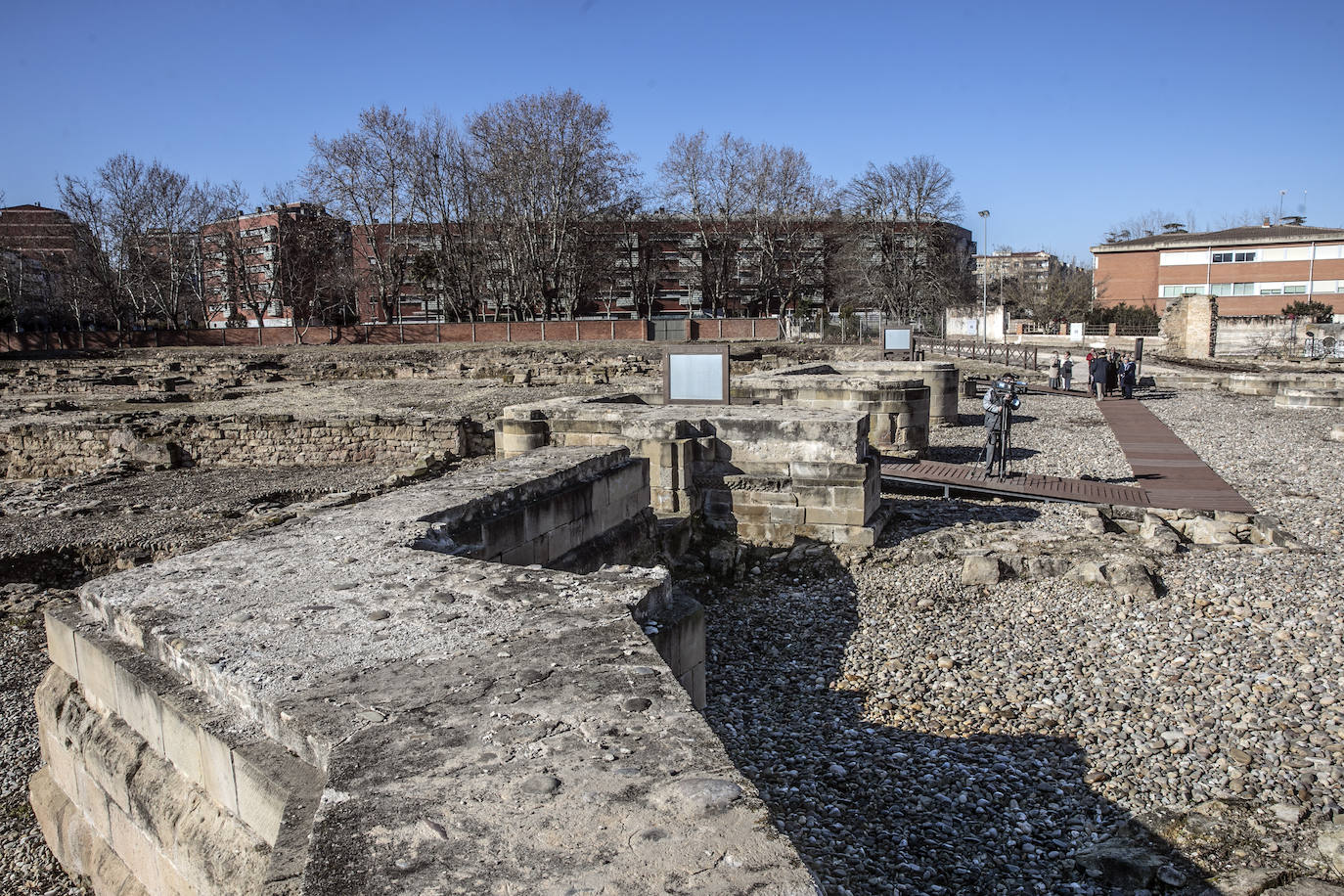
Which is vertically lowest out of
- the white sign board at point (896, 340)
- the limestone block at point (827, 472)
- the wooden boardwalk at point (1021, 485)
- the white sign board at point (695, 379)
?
the wooden boardwalk at point (1021, 485)

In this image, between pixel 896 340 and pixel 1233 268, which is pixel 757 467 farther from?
pixel 1233 268

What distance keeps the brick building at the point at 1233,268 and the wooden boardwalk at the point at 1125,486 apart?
42268 mm

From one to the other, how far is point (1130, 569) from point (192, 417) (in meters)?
17.4

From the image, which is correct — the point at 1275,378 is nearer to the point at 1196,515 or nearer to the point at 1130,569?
the point at 1196,515

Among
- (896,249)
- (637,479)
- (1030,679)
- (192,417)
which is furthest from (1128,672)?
(896,249)

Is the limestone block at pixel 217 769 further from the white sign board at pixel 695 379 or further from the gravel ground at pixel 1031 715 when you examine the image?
the white sign board at pixel 695 379

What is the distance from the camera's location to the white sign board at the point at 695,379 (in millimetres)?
10102

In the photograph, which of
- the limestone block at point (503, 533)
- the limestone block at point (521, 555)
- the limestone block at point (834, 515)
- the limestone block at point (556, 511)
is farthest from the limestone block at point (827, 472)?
the limestone block at point (503, 533)

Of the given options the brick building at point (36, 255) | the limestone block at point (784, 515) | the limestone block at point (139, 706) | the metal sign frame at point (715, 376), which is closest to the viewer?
the limestone block at point (139, 706)

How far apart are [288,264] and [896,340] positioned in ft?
122

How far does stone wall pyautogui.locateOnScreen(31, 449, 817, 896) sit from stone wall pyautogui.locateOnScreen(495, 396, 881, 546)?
12.5 feet

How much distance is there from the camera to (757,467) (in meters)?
8.62

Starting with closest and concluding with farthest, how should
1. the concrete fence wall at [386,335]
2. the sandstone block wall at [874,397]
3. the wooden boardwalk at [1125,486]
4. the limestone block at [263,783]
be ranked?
the limestone block at [263,783]
the wooden boardwalk at [1125,486]
the sandstone block wall at [874,397]
the concrete fence wall at [386,335]

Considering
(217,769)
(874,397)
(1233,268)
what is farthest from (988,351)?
(217,769)
